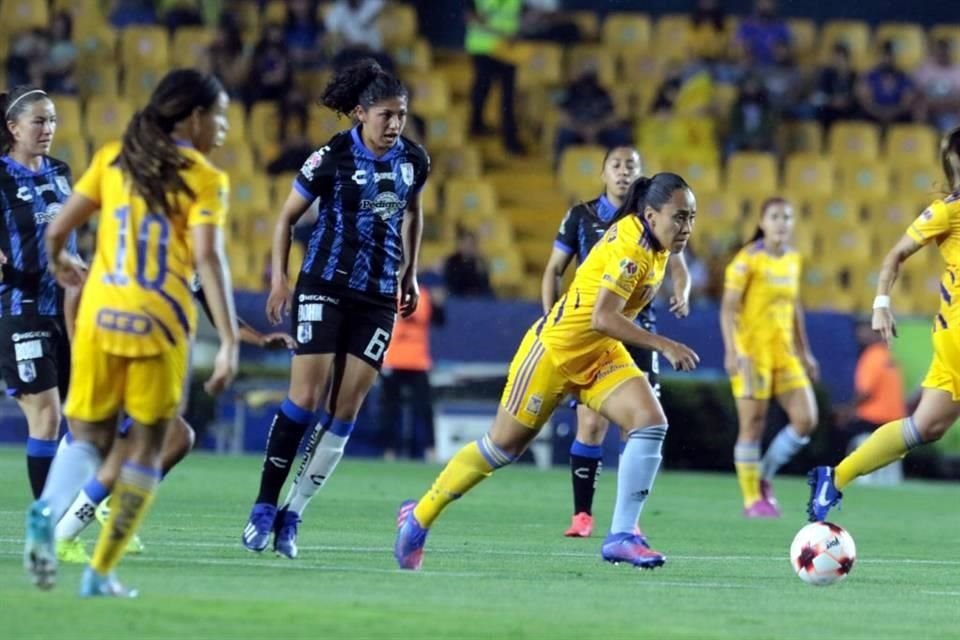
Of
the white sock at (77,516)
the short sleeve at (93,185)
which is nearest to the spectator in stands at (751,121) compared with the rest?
the white sock at (77,516)

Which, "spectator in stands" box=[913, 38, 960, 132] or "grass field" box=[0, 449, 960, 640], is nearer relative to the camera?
"grass field" box=[0, 449, 960, 640]

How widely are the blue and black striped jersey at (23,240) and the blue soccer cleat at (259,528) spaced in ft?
5.16

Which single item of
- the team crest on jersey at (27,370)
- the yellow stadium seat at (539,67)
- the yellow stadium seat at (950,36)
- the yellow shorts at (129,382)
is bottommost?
the team crest on jersey at (27,370)

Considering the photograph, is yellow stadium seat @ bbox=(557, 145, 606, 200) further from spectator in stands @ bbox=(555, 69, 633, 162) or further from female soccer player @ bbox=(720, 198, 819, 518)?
female soccer player @ bbox=(720, 198, 819, 518)

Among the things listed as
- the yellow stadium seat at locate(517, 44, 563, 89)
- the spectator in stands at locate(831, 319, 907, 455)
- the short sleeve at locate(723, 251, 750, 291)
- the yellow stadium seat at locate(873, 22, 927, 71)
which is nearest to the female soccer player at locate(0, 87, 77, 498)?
the short sleeve at locate(723, 251, 750, 291)

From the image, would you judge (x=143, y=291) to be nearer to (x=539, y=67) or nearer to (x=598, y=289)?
(x=598, y=289)

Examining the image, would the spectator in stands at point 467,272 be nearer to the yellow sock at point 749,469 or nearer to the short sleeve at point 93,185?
the yellow sock at point 749,469

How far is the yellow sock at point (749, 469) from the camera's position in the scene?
15.9m

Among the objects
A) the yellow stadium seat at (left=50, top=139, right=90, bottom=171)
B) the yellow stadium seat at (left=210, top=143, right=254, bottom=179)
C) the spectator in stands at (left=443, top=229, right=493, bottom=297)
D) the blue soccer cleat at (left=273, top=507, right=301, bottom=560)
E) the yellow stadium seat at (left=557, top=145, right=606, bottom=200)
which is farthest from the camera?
the yellow stadium seat at (left=557, top=145, right=606, bottom=200)

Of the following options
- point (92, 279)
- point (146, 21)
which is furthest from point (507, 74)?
point (92, 279)

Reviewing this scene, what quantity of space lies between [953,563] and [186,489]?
636 cm

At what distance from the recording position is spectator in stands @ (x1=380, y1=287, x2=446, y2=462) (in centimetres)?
2202

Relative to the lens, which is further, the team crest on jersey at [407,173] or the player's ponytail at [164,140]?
the team crest on jersey at [407,173]

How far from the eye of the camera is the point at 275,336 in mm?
9750
